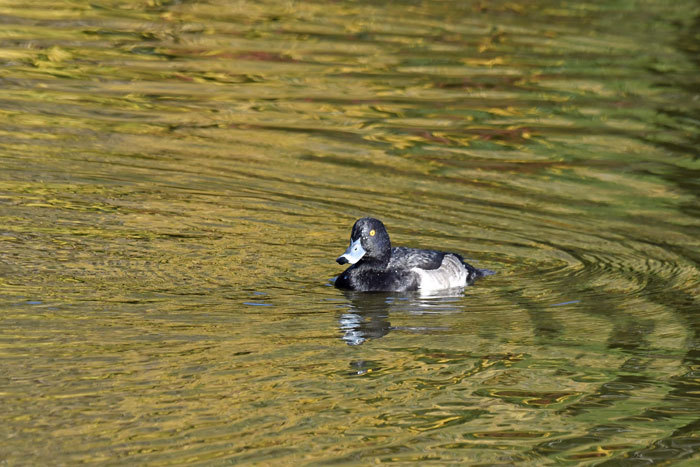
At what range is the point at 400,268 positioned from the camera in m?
10.7

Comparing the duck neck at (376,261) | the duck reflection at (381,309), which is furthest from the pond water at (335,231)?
the duck neck at (376,261)

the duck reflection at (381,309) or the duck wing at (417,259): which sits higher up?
the duck wing at (417,259)

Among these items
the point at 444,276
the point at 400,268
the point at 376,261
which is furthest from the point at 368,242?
the point at 444,276

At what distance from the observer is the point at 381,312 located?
1010 centimetres

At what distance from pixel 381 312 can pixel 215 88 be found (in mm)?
7737

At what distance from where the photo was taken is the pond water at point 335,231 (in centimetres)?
770

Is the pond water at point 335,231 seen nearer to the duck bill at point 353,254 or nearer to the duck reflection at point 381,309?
the duck reflection at point 381,309

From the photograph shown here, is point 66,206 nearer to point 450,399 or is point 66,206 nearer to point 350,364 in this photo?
point 350,364

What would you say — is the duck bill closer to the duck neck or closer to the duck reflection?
the duck neck

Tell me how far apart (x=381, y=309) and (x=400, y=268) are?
0.65m

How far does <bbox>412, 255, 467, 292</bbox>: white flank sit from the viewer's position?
10.7 m

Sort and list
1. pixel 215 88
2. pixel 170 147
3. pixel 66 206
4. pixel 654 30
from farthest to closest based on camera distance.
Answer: pixel 654 30
pixel 215 88
pixel 170 147
pixel 66 206

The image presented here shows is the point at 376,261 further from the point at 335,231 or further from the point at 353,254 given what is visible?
the point at 335,231

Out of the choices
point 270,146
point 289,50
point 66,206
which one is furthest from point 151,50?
point 66,206
